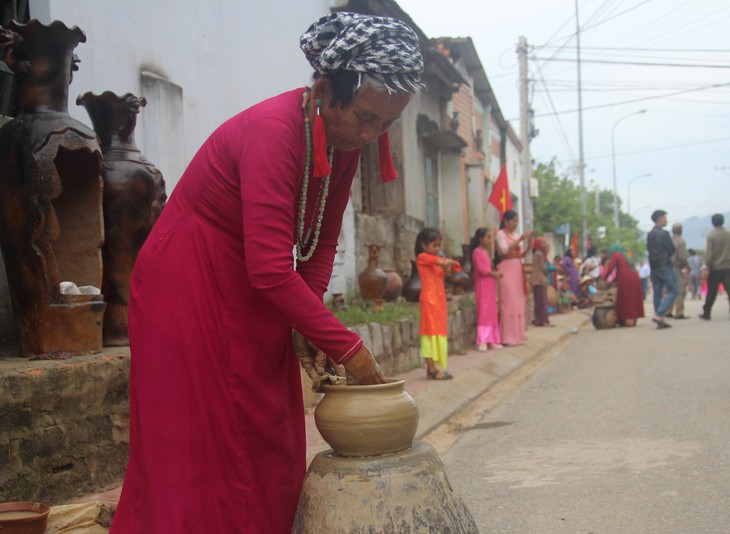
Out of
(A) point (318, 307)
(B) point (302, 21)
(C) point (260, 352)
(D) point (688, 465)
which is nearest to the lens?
(A) point (318, 307)

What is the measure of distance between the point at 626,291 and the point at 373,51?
45.2 feet

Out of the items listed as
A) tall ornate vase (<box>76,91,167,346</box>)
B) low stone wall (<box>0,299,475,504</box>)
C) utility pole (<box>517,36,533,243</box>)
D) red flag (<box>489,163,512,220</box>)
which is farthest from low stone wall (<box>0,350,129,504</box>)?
utility pole (<box>517,36,533,243</box>)

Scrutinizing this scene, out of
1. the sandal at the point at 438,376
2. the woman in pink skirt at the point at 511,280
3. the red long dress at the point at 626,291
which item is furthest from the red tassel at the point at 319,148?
the red long dress at the point at 626,291

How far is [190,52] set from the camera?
6.68 meters

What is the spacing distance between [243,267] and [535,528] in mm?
2086

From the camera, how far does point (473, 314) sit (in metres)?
12.2

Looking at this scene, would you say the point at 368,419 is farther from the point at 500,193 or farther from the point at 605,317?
the point at 605,317

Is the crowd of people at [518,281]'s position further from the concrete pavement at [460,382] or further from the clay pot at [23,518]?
the clay pot at [23,518]

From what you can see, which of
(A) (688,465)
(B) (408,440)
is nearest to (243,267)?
(B) (408,440)

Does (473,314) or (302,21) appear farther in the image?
(473,314)

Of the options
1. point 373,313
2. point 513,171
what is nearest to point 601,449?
point 373,313

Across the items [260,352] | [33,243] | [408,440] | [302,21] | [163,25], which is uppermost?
[302,21]

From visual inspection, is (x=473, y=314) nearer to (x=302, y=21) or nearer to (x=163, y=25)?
(x=302, y=21)

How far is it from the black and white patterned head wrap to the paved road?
2.29 meters
